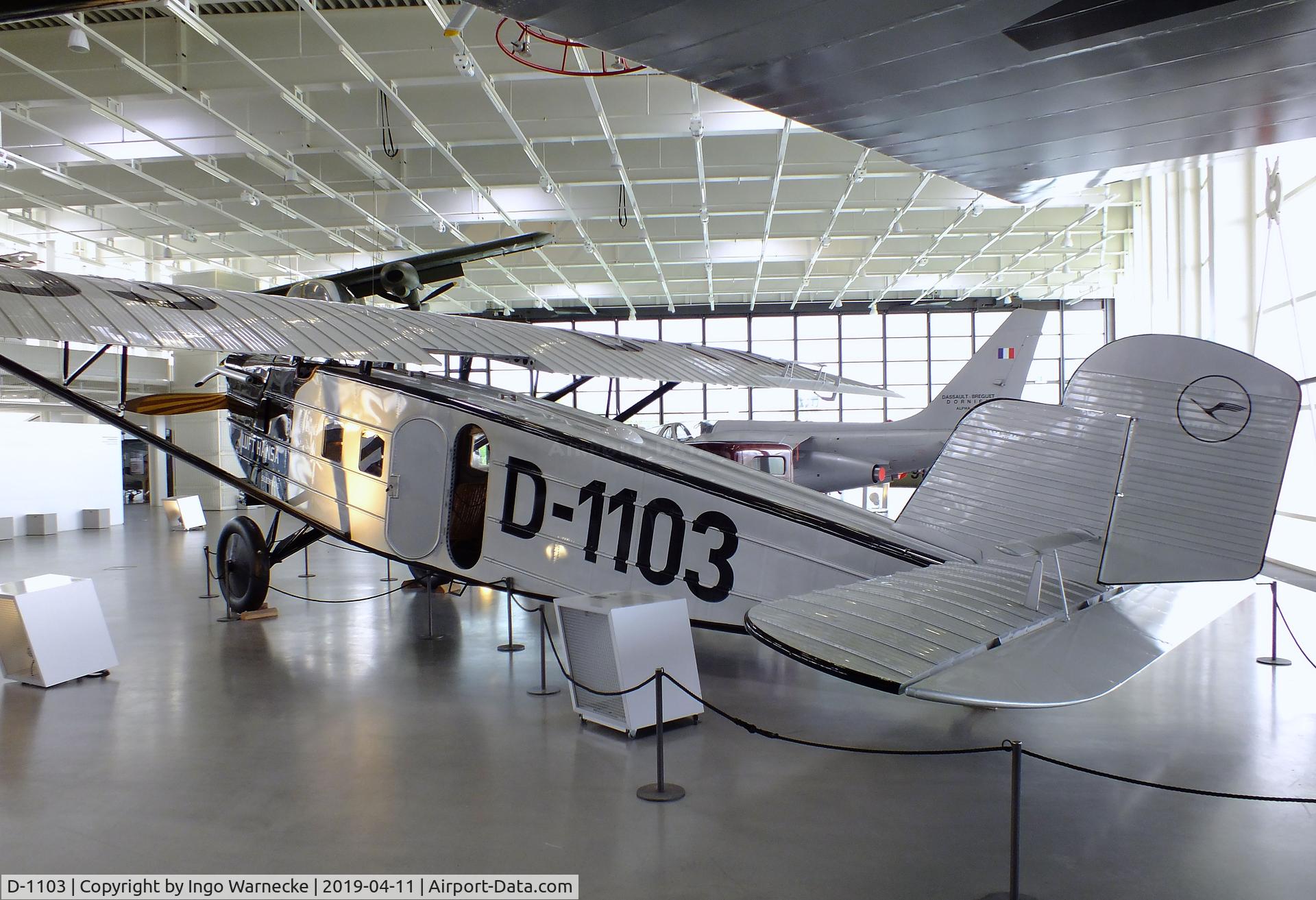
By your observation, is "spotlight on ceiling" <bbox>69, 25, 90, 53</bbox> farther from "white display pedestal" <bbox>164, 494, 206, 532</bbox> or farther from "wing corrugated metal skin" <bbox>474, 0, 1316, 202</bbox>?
"white display pedestal" <bbox>164, 494, 206, 532</bbox>

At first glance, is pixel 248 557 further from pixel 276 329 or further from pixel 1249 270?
pixel 1249 270

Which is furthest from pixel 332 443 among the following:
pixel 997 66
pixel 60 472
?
pixel 60 472

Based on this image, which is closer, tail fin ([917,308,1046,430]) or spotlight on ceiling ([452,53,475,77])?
spotlight on ceiling ([452,53,475,77])

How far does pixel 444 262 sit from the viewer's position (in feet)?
36.2

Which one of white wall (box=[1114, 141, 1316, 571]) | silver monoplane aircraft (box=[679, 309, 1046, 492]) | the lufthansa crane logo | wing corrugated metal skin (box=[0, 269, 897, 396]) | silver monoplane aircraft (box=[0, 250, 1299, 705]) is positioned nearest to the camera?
silver monoplane aircraft (box=[0, 250, 1299, 705])

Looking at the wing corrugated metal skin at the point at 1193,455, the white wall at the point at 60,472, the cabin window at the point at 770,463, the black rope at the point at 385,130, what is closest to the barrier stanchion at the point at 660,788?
the wing corrugated metal skin at the point at 1193,455

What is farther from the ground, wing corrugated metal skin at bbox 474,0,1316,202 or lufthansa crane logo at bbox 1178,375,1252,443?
wing corrugated metal skin at bbox 474,0,1316,202

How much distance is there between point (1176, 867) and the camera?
3.62 meters

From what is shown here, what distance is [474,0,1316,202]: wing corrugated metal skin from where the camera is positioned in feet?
11.6

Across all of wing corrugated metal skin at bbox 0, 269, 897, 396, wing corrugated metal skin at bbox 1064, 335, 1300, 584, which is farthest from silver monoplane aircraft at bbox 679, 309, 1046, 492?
wing corrugated metal skin at bbox 1064, 335, 1300, 584

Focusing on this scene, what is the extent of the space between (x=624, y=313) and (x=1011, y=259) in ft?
42.6

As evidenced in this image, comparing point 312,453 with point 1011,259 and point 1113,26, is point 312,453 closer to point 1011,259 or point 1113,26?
→ point 1113,26

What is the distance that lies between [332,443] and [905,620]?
19.0ft

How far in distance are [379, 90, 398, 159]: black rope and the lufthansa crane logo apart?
10507 mm
